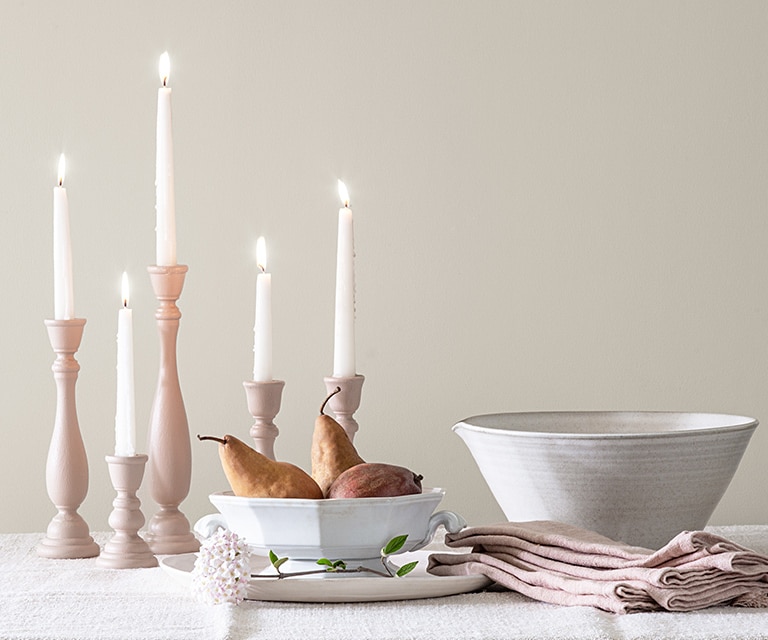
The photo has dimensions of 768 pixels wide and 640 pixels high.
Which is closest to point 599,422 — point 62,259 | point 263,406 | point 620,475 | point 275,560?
point 620,475

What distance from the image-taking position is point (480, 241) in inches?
58.6

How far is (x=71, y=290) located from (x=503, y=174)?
0.59 metres

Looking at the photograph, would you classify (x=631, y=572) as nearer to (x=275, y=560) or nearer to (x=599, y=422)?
(x=275, y=560)

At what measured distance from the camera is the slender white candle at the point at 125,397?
1119mm

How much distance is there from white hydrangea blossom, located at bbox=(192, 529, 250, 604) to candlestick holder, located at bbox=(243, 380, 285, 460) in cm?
29

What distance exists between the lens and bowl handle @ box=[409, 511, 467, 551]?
38.3 inches

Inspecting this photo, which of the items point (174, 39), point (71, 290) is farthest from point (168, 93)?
point (174, 39)

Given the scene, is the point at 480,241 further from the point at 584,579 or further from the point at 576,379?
the point at 584,579

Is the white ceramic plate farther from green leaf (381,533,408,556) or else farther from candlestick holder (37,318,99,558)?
candlestick holder (37,318,99,558)

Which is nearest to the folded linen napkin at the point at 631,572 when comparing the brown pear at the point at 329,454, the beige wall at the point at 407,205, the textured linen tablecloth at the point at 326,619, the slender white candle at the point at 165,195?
the textured linen tablecloth at the point at 326,619

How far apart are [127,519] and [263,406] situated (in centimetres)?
17

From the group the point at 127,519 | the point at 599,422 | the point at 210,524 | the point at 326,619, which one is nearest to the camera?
the point at 326,619

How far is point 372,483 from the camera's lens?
3.04 feet

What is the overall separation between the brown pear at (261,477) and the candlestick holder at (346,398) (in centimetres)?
18
